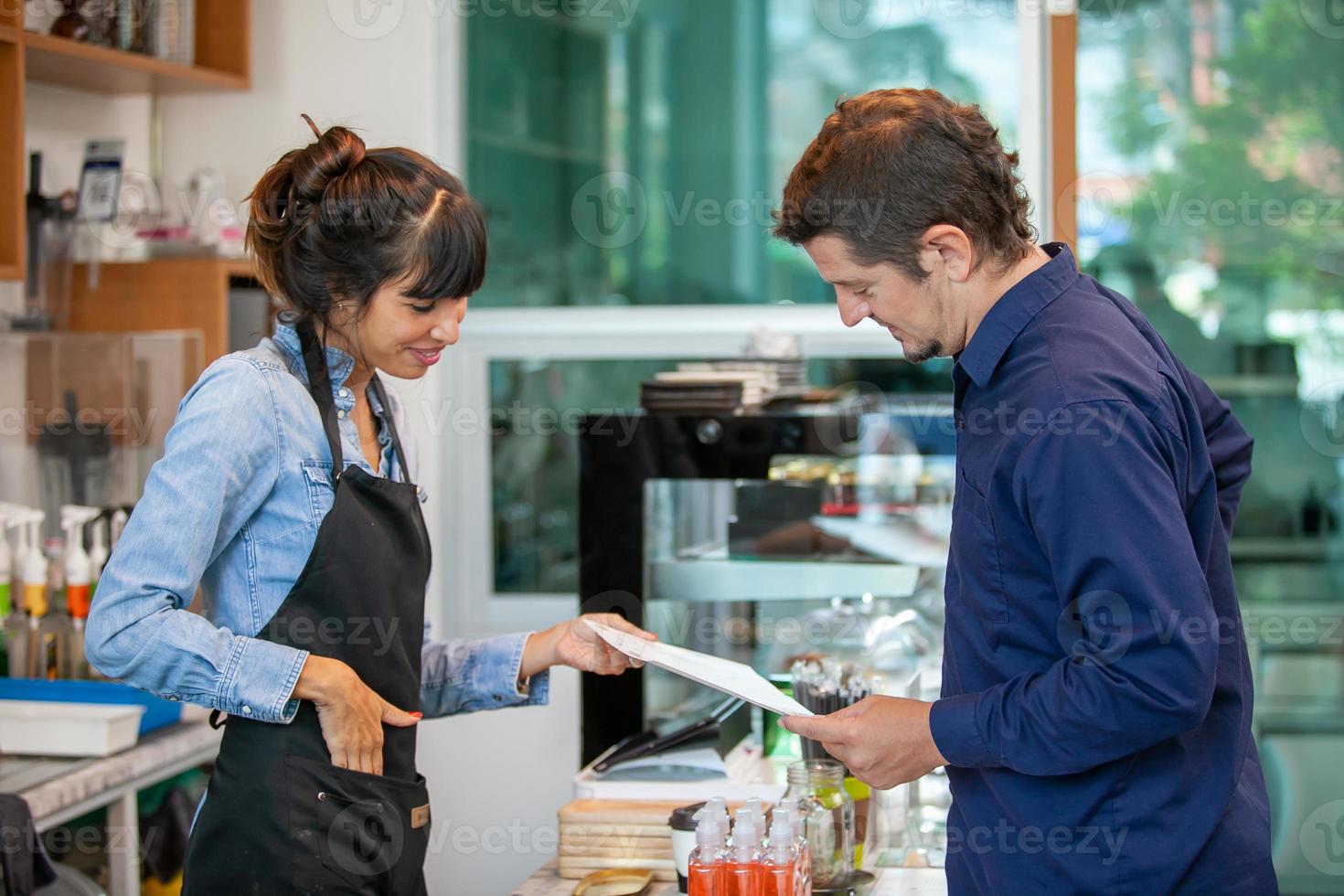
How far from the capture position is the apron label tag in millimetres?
1630

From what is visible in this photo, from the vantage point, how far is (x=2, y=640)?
8.53 feet

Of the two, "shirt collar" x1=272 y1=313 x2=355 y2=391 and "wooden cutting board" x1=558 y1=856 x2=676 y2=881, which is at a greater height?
"shirt collar" x1=272 y1=313 x2=355 y2=391

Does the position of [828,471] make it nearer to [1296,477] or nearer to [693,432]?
A: [693,432]

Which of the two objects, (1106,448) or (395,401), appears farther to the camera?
(395,401)

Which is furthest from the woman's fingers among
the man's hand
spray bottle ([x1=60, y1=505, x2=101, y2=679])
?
spray bottle ([x1=60, y1=505, x2=101, y2=679])

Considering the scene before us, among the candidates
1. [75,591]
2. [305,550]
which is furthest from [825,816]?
[75,591]

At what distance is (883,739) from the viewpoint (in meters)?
1.39

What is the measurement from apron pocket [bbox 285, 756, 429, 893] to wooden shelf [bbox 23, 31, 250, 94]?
5.96 feet

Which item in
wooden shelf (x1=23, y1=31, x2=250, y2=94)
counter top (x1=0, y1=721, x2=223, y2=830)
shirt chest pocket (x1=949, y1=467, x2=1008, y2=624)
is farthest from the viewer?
wooden shelf (x1=23, y1=31, x2=250, y2=94)

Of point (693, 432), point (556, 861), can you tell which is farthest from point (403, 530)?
point (693, 432)

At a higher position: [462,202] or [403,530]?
[462,202]

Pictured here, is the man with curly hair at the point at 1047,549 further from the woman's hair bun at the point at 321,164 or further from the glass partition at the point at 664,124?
the glass partition at the point at 664,124

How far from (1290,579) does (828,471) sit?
6.74 feet

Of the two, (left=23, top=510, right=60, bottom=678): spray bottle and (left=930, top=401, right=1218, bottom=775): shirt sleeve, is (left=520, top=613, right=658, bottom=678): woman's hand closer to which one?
(left=930, top=401, right=1218, bottom=775): shirt sleeve
